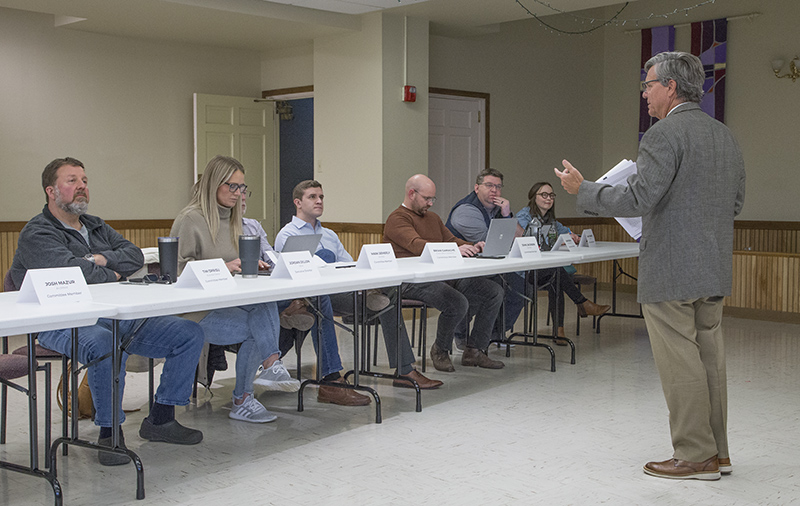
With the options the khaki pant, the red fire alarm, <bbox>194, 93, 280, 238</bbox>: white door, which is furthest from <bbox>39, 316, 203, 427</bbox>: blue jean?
<bbox>194, 93, 280, 238</bbox>: white door

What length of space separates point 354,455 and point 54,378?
2.07 meters

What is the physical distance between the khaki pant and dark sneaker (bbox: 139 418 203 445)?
1826mm

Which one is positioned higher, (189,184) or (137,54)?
(137,54)

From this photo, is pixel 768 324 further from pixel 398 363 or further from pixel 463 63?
pixel 398 363

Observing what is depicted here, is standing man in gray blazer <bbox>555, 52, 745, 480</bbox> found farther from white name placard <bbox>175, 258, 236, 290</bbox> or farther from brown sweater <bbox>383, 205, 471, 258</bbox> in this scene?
brown sweater <bbox>383, 205, 471, 258</bbox>

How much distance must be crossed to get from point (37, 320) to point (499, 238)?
2.73 m

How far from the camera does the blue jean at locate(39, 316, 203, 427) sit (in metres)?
2.92

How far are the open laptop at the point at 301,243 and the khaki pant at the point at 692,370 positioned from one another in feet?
4.84

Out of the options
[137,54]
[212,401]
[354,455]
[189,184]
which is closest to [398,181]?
[189,184]

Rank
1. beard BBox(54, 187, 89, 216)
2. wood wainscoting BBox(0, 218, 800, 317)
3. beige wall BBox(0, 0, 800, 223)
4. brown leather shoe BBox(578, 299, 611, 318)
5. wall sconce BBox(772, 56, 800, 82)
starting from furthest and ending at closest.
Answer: wall sconce BBox(772, 56, 800, 82) → wood wainscoting BBox(0, 218, 800, 317) → beige wall BBox(0, 0, 800, 223) → brown leather shoe BBox(578, 299, 611, 318) → beard BBox(54, 187, 89, 216)

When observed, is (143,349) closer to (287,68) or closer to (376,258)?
(376,258)

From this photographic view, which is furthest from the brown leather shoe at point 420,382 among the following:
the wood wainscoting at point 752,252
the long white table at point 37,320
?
the wood wainscoting at point 752,252

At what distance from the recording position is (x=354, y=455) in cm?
319

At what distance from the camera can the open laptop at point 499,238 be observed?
449 centimetres
